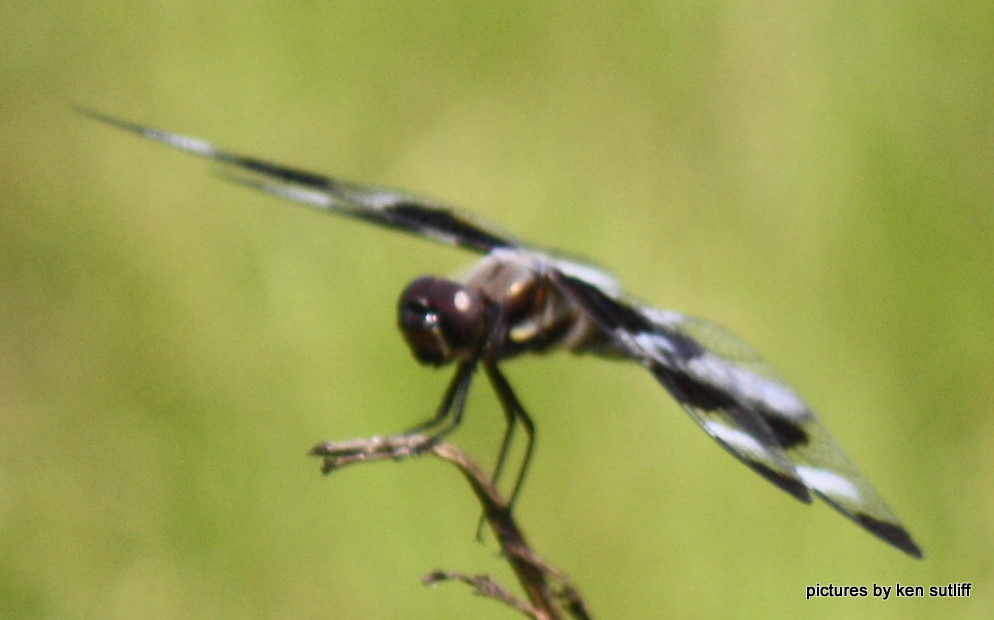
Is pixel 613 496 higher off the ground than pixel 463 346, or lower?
lower

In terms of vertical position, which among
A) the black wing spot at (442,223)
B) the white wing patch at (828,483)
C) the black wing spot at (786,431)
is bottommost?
the white wing patch at (828,483)

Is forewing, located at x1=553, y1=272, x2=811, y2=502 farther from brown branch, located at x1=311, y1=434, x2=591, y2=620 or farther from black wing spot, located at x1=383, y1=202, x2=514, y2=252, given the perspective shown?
brown branch, located at x1=311, y1=434, x2=591, y2=620

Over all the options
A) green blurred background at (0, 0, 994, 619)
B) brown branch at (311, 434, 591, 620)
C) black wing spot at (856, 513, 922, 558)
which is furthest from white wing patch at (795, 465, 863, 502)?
green blurred background at (0, 0, 994, 619)

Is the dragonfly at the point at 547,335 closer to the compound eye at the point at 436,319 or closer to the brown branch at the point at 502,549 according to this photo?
the compound eye at the point at 436,319

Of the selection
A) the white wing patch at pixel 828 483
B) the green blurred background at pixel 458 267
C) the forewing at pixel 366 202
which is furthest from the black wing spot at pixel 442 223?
the green blurred background at pixel 458 267

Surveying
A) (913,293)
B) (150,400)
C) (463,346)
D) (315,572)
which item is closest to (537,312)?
(463,346)

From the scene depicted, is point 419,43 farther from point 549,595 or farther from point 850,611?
point 549,595
